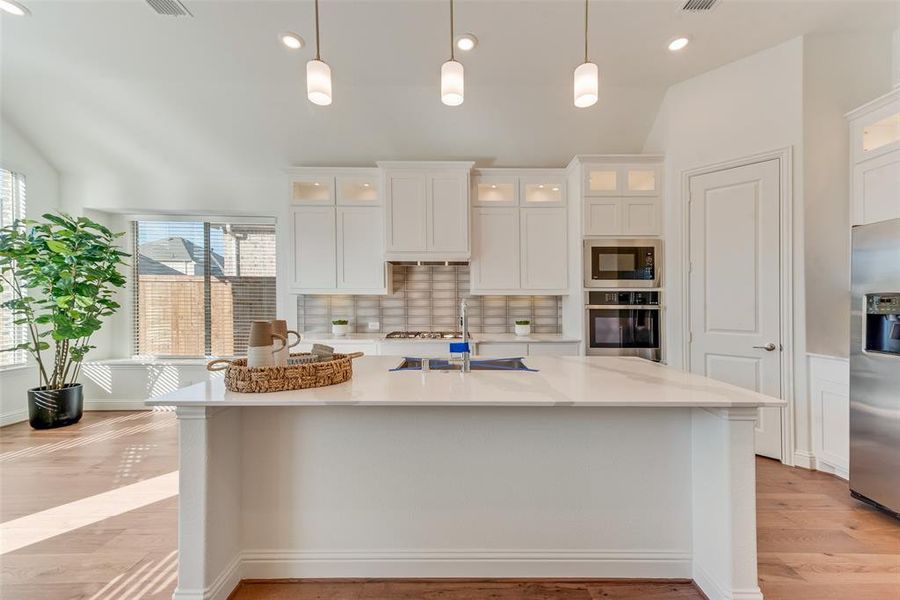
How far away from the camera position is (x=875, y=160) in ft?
8.01

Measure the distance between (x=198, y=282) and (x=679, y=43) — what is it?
→ 5.10 meters

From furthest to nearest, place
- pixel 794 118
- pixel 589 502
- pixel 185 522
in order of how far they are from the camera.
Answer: pixel 794 118 < pixel 589 502 < pixel 185 522

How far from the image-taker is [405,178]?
3682 millimetres

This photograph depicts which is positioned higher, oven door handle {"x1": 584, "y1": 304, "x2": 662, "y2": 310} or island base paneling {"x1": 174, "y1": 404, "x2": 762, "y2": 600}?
oven door handle {"x1": 584, "y1": 304, "x2": 662, "y2": 310}

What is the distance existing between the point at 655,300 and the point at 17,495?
484 centimetres

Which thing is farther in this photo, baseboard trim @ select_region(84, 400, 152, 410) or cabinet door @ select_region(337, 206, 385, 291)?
baseboard trim @ select_region(84, 400, 152, 410)

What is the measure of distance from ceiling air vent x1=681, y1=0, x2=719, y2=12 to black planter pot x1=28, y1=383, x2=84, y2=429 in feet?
19.5

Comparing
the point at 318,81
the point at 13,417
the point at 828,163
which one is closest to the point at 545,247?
the point at 828,163

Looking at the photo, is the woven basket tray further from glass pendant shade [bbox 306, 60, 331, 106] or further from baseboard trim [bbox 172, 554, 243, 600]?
glass pendant shade [bbox 306, 60, 331, 106]

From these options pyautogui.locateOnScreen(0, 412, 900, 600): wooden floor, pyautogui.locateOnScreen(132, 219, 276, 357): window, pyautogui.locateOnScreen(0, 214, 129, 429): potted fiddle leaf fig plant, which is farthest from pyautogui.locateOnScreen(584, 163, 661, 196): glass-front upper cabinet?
pyautogui.locateOnScreen(0, 214, 129, 429): potted fiddle leaf fig plant

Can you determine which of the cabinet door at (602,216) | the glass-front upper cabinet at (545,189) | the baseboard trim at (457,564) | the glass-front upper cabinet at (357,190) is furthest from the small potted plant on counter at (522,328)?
the baseboard trim at (457,564)

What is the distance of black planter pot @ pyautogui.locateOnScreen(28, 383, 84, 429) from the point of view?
3438 millimetres

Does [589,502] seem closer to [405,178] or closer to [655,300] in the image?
[655,300]

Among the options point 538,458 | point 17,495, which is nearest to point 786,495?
point 538,458
